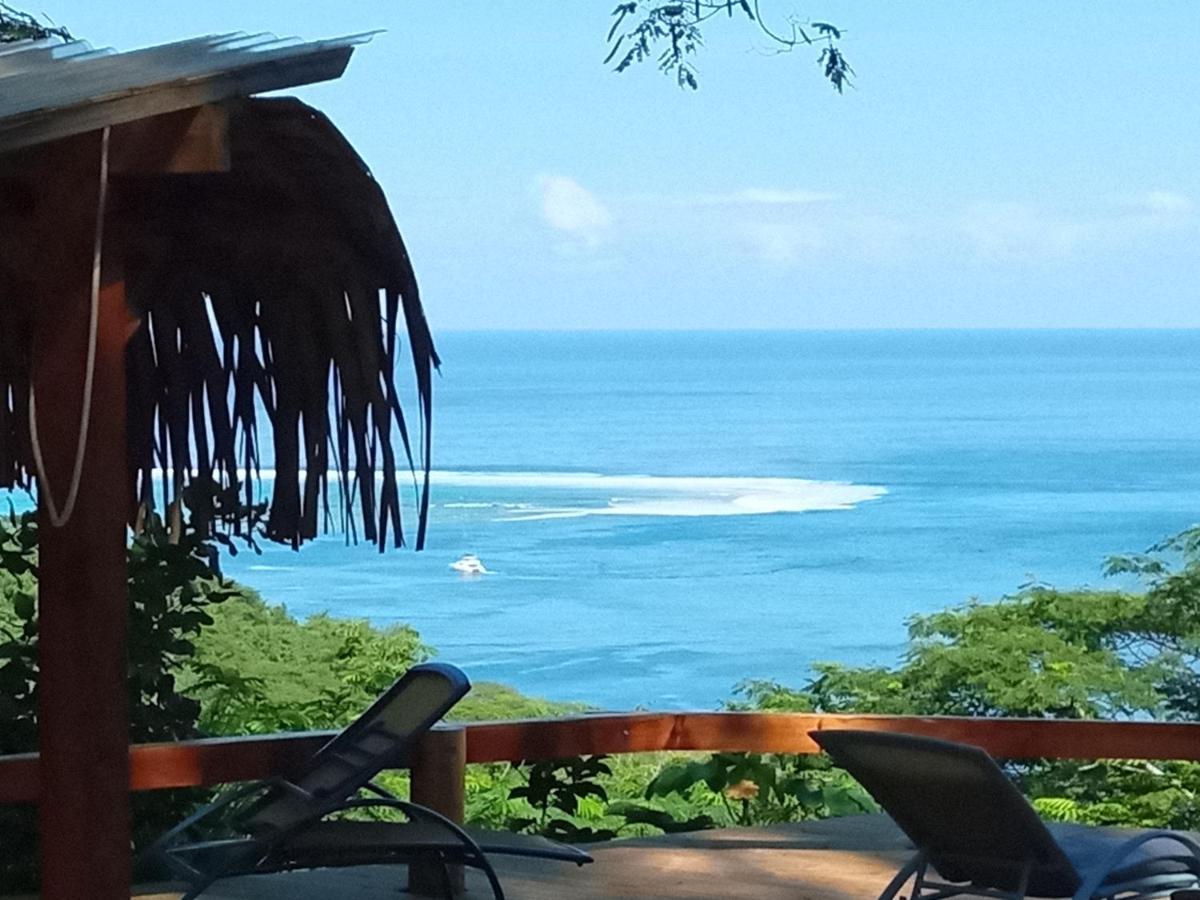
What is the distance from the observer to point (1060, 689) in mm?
12602

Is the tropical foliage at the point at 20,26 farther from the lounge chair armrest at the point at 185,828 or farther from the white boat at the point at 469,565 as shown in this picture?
the white boat at the point at 469,565

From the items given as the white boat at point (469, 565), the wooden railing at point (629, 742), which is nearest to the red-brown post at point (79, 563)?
the wooden railing at point (629, 742)

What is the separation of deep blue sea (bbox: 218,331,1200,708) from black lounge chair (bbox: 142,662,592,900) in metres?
20.3

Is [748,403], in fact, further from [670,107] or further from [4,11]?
[4,11]

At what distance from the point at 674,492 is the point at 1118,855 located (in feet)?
155

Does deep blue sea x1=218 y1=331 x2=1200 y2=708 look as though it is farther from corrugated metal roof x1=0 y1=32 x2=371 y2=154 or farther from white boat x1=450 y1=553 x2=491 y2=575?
corrugated metal roof x1=0 y1=32 x2=371 y2=154

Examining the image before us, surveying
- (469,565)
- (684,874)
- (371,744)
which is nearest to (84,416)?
(371,744)

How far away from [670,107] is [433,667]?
153 feet

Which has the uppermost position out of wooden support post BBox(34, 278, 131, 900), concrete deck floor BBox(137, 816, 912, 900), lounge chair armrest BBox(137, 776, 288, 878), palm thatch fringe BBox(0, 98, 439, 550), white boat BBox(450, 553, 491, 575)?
palm thatch fringe BBox(0, 98, 439, 550)

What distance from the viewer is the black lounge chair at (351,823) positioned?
4.54 metres

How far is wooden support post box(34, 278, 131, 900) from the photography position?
9.18ft

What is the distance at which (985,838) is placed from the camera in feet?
14.0

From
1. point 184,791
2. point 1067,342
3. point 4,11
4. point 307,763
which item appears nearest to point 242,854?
point 307,763

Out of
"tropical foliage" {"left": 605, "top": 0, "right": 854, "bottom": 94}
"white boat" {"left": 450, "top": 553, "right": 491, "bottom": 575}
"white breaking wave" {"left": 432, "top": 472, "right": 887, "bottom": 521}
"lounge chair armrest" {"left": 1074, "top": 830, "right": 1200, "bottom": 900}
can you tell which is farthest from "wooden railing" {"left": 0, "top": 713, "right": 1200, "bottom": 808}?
"white breaking wave" {"left": 432, "top": 472, "right": 887, "bottom": 521}
